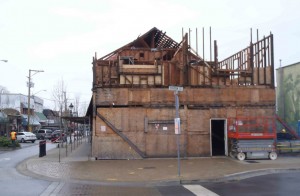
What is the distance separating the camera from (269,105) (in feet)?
70.8

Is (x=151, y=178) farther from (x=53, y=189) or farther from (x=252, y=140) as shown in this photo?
(x=252, y=140)

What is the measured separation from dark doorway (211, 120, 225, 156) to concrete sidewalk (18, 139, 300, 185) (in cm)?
208

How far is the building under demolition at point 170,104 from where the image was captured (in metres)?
20.5

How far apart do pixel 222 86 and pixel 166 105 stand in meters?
3.20

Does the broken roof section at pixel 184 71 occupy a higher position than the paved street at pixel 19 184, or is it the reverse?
the broken roof section at pixel 184 71

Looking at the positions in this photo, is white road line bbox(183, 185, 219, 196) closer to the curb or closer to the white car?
the curb

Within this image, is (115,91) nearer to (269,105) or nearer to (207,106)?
(207,106)

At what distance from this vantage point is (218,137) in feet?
74.3

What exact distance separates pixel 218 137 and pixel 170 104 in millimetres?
3754

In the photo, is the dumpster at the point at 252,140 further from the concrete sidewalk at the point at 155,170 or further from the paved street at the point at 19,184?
the paved street at the point at 19,184

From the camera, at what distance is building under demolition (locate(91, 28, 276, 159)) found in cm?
2052

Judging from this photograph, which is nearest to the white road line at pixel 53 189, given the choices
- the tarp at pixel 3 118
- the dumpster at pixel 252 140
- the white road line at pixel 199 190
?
the white road line at pixel 199 190

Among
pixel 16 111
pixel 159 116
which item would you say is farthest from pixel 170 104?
pixel 16 111

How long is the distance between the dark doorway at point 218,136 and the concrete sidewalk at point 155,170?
2.08 meters
